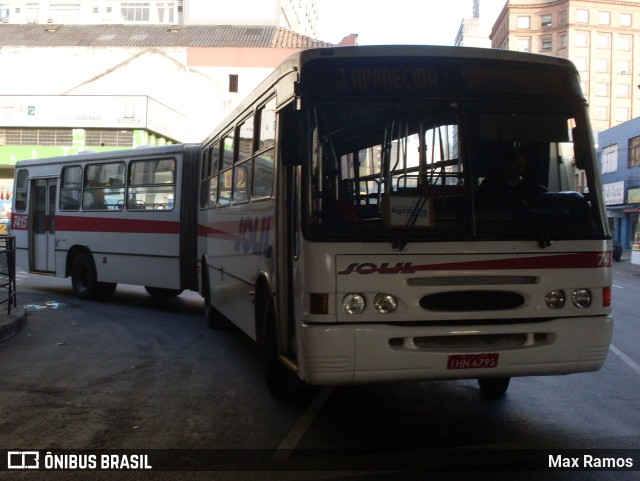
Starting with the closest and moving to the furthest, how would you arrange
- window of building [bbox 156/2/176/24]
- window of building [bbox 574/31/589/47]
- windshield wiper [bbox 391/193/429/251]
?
windshield wiper [bbox 391/193/429/251]
window of building [bbox 156/2/176/24]
window of building [bbox 574/31/589/47]

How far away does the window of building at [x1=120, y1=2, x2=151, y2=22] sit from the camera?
62.0m

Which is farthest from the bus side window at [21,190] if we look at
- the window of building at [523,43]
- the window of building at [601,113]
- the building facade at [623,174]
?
the window of building at [523,43]

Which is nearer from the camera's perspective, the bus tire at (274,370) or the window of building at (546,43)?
the bus tire at (274,370)

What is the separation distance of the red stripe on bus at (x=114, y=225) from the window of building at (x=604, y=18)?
101573mm

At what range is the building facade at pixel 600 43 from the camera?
3858 inches

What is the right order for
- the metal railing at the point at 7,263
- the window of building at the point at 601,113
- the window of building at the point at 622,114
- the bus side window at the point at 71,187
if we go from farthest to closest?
1. the window of building at the point at 622,114
2. the window of building at the point at 601,113
3. the bus side window at the point at 71,187
4. the metal railing at the point at 7,263

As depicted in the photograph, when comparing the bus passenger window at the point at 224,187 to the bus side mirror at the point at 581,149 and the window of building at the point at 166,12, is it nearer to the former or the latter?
the bus side mirror at the point at 581,149

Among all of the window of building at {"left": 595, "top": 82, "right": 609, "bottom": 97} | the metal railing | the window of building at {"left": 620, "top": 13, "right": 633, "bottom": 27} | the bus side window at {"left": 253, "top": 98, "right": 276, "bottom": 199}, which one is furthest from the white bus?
the window of building at {"left": 620, "top": 13, "right": 633, "bottom": 27}

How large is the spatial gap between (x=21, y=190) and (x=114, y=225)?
13.2 feet

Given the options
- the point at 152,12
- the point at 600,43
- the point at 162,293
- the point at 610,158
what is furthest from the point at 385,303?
the point at 600,43

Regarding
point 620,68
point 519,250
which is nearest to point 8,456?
point 519,250

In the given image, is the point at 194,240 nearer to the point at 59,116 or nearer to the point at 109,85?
the point at 59,116

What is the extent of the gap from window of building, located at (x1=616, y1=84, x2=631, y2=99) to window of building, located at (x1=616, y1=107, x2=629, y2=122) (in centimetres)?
164

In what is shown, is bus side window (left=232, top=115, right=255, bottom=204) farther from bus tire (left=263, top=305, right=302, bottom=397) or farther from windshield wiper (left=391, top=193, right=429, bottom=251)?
windshield wiper (left=391, top=193, right=429, bottom=251)
